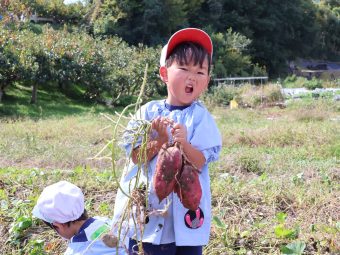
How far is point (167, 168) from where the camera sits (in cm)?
158

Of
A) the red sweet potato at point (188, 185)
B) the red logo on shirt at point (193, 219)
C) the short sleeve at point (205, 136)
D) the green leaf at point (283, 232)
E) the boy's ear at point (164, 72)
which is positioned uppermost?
the boy's ear at point (164, 72)

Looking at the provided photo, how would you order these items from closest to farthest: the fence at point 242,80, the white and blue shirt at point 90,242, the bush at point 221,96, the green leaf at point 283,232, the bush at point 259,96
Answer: the white and blue shirt at point 90,242
the green leaf at point 283,232
the bush at point 221,96
the bush at point 259,96
the fence at point 242,80

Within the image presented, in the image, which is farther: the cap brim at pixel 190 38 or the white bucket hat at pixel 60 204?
the white bucket hat at pixel 60 204

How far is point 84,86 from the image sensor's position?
17.9m

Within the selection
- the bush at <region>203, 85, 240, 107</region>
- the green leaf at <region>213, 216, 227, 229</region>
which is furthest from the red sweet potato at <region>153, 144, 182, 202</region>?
the bush at <region>203, 85, 240, 107</region>

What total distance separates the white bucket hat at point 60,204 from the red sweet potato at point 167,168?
75cm

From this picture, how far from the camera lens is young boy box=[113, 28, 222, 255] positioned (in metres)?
1.90

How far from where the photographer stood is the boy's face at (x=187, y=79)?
1885 mm

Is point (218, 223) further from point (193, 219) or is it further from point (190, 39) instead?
point (190, 39)

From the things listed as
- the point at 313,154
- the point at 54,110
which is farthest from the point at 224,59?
the point at 313,154

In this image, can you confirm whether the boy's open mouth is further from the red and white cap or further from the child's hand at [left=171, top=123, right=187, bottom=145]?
the child's hand at [left=171, top=123, right=187, bottom=145]

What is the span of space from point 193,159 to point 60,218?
0.77 meters

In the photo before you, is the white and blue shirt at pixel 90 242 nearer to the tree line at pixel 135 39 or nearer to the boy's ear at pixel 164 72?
the boy's ear at pixel 164 72

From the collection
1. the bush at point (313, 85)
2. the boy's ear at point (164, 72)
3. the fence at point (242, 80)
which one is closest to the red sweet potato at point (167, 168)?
the boy's ear at point (164, 72)
